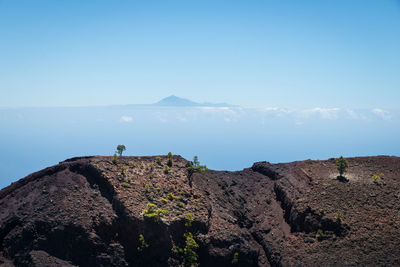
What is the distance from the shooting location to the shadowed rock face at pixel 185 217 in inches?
1531

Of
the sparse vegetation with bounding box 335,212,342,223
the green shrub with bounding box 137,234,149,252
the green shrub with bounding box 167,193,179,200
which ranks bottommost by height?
the green shrub with bounding box 137,234,149,252

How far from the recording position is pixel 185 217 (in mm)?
44219

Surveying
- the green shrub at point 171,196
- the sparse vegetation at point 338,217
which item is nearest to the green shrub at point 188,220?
the green shrub at point 171,196

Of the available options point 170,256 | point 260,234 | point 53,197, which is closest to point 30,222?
point 53,197

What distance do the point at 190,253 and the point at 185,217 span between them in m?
4.42

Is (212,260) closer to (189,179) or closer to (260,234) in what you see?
(260,234)

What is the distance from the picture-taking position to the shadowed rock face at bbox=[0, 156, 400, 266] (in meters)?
38.9

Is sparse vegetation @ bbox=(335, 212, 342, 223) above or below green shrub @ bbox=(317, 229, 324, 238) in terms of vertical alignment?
above

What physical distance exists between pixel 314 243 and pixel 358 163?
20.9m

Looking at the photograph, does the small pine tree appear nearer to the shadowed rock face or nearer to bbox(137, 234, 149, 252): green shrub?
the shadowed rock face

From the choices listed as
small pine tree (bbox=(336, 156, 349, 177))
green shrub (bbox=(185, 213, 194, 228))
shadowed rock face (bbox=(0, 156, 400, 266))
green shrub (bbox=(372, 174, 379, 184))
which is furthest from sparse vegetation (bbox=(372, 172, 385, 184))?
green shrub (bbox=(185, 213, 194, 228))

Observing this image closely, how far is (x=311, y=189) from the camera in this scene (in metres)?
52.9

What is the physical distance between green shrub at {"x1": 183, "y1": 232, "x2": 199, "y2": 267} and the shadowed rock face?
25.1 inches

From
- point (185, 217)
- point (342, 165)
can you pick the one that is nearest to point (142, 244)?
point (185, 217)
